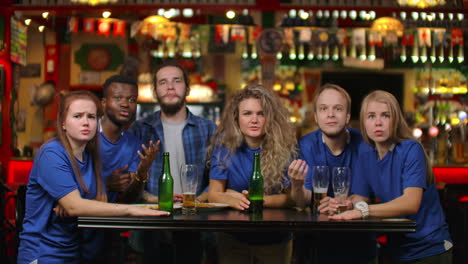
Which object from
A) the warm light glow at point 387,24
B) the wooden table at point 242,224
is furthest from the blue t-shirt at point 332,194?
the warm light glow at point 387,24

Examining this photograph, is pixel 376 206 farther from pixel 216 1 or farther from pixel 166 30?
pixel 166 30

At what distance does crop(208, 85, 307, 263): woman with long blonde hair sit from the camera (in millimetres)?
2898

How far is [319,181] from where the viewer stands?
2.64 m

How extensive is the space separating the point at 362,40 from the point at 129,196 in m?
5.60

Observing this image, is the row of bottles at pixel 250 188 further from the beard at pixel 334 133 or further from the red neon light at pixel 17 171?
the red neon light at pixel 17 171

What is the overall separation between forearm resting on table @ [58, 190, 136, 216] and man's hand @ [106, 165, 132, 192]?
0.46 meters

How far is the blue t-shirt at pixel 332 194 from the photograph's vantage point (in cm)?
277

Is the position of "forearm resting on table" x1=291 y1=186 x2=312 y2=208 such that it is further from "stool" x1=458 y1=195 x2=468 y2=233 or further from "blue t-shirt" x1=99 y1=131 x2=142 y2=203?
"stool" x1=458 y1=195 x2=468 y2=233

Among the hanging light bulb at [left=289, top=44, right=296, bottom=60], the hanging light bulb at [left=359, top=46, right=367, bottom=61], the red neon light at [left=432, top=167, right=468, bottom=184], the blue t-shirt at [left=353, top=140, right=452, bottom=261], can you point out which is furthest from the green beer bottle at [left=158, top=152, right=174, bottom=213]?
the hanging light bulb at [left=359, top=46, right=367, bottom=61]

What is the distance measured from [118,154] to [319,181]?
115 centimetres

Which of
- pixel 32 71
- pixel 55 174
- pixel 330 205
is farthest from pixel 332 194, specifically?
pixel 32 71

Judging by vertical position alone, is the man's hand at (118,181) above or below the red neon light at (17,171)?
above

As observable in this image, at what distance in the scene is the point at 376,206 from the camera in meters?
2.61

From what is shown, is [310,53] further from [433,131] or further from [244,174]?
[244,174]
